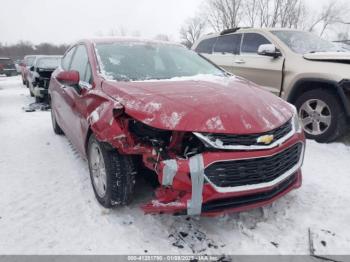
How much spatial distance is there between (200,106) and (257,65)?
3650 millimetres

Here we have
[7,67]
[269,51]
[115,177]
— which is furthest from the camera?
[7,67]

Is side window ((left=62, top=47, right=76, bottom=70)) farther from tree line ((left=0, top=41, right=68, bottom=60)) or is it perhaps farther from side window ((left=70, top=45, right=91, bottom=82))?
tree line ((left=0, top=41, right=68, bottom=60))

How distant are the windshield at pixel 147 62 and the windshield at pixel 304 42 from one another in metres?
2.09

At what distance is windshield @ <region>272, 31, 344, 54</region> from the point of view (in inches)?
218

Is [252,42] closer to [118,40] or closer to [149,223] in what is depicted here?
[118,40]

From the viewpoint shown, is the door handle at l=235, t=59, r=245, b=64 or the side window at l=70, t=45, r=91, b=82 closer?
the side window at l=70, t=45, r=91, b=82

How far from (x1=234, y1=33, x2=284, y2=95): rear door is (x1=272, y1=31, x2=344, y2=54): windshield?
299mm

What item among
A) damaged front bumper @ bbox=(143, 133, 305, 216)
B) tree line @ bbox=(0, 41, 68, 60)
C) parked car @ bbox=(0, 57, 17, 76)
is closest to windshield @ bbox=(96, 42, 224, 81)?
damaged front bumper @ bbox=(143, 133, 305, 216)

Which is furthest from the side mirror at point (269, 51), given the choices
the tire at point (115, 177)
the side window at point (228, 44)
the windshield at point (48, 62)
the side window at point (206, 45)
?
the windshield at point (48, 62)

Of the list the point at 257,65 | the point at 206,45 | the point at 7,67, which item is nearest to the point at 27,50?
the point at 7,67

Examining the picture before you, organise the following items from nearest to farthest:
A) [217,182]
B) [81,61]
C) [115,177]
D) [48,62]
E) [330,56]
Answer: [217,182], [115,177], [81,61], [330,56], [48,62]

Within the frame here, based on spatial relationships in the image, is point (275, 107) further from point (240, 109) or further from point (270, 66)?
point (270, 66)

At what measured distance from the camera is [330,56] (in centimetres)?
476

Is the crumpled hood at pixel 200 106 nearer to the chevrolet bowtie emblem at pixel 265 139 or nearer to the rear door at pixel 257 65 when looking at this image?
the chevrolet bowtie emblem at pixel 265 139
